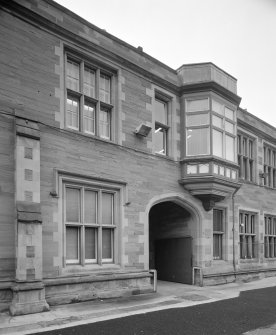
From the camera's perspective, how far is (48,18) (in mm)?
9938

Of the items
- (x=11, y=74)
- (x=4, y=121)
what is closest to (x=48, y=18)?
(x=11, y=74)

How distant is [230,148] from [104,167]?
5731 mm

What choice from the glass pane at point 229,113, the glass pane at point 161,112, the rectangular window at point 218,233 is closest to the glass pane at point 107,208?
the glass pane at point 161,112

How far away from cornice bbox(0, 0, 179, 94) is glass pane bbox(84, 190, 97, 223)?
4037 millimetres

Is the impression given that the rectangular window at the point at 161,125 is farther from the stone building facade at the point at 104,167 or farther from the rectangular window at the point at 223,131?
the rectangular window at the point at 223,131

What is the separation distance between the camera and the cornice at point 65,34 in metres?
9.25

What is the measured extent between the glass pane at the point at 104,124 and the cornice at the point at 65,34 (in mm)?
1563

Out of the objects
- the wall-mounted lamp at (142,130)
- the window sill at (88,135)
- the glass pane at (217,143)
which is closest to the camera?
the window sill at (88,135)

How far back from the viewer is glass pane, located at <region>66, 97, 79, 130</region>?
414 inches

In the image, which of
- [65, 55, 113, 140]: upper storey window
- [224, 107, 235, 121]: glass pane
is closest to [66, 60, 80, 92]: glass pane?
[65, 55, 113, 140]: upper storey window

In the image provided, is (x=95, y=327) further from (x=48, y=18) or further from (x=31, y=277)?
(x=48, y=18)

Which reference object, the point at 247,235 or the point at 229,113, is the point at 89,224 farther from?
the point at 247,235

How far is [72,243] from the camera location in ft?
33.1

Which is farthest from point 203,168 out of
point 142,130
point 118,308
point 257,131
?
point 257,131
